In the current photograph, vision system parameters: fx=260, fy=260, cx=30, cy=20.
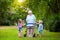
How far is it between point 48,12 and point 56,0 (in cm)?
122

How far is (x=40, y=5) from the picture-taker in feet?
65.6

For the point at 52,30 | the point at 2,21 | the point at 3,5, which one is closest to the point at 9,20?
the point at 2,21

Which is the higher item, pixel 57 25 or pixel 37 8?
pixel 37 8

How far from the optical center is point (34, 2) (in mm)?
21109

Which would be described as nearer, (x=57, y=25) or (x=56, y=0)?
(x=56, y=0)

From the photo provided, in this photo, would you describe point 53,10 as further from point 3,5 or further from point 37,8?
point 3,5

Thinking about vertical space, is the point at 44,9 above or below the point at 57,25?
above

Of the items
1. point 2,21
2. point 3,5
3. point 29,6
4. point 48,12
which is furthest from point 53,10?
point 2,21

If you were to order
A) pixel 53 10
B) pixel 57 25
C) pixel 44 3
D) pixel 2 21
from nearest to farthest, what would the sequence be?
pixel 44 3
pixel 53 10
pixel 57 25
pixel 2 21

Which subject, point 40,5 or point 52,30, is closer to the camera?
point 40,5

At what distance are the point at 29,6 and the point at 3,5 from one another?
2.83 metres

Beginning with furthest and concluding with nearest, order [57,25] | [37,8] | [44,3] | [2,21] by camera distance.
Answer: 1. [2,21]
2. [57,25]
3. [37,8]
4. [44,3]

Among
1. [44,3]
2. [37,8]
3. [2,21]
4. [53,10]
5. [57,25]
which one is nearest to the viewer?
[44,3]

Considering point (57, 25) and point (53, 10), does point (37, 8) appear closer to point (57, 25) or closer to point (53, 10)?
point (53, 10)
